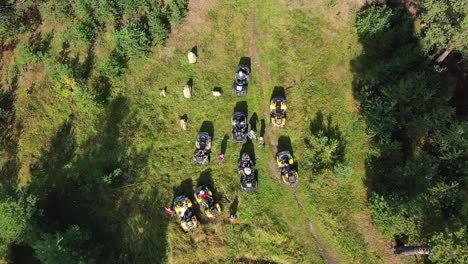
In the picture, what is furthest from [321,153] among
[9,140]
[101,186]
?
[9,140]

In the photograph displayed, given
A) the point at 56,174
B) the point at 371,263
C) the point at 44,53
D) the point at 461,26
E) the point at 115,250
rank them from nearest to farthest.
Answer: the point at 461,26 < the point at 371,263 < the point at 115,250 < the point at 56,174 < the point at 44,53

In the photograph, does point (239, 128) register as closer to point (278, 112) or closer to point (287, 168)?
point (278, 112)

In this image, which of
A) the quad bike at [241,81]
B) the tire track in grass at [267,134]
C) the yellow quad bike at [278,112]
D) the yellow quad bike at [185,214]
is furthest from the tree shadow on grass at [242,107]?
the yellow quad bike at [185,214]

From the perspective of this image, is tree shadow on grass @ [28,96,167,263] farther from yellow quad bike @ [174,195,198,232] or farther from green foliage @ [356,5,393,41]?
green foliage @ [356,5,393,41]

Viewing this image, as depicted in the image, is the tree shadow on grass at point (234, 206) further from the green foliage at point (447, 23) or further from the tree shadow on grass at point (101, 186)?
the green foliage at point (447, 23)

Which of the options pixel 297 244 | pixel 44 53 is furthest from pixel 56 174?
pixel 297 244

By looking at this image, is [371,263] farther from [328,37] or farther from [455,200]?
[328,37]
